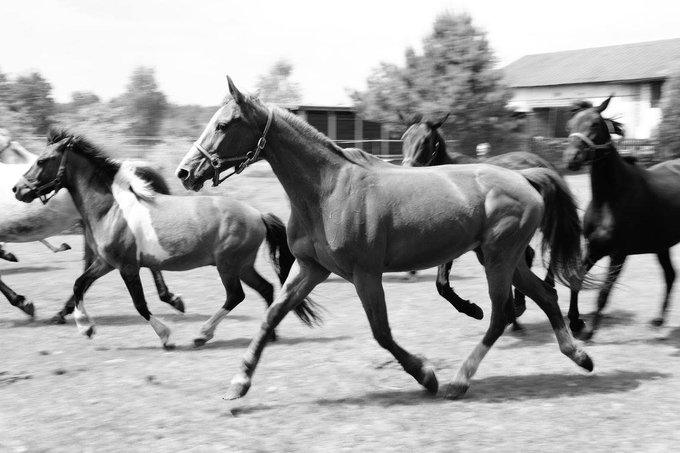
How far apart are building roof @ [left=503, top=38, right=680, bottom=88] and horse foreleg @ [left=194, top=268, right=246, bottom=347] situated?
105 ft

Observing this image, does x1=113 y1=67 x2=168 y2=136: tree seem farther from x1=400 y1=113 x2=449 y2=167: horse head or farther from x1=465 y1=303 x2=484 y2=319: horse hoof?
x1=465 y1=303 x2=484 y2=319: horse hoof

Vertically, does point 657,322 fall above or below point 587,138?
below

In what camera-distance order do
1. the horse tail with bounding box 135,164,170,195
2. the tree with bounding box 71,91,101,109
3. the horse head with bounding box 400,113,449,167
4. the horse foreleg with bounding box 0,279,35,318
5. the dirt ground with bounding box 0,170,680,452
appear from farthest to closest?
the tree with bounding box 71,91,101,109 < the horse head with bounding box 400,113,449,167 < the horse foreleg with bounding box 0,279,35,318 < the horse tail with bounding box 135,164,170,195 < the dirt ground with bounding box 0,170,680,452

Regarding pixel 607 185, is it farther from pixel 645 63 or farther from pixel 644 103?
pixel 645 63

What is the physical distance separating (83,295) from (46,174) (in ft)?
4.21

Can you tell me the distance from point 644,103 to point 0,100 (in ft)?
96.4

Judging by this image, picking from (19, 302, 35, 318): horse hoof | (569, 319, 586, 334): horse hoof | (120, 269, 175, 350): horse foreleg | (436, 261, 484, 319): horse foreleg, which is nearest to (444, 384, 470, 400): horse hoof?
(436, 261, 484, 319): horse foreleg

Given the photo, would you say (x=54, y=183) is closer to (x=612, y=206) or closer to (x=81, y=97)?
(x=612, y=206)

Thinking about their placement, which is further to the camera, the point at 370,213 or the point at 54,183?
the point at 54,183

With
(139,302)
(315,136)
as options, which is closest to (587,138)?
(315,136)

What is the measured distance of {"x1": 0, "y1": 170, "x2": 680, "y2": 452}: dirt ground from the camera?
4684mm

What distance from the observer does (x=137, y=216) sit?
7.44 metres

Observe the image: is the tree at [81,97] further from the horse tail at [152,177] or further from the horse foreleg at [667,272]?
the horse foreleg at [667,272]

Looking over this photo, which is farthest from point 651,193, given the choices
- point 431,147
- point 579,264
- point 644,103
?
point 644,103
